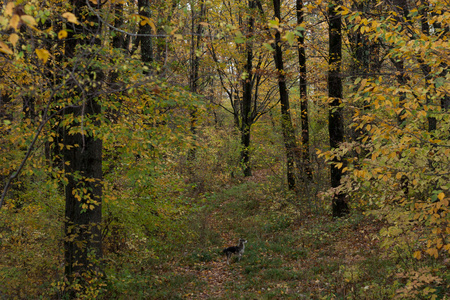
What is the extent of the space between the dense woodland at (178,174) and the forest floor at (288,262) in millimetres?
55

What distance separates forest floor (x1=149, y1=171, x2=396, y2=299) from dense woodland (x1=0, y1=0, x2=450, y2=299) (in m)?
0.06

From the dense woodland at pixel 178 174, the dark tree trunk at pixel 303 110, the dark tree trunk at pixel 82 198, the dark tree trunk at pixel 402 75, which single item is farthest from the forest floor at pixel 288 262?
the dark tree trunk at pixel 82 198

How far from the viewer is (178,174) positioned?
9.74 metres

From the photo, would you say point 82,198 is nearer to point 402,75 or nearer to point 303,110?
point 402,75

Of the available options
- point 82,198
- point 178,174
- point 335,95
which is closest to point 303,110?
A: point 335,95

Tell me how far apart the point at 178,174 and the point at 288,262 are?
4059mm

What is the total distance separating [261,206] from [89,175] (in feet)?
32.6

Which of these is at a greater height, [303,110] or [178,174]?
[303,110]

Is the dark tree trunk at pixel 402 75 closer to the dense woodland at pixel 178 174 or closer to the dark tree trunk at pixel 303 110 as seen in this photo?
the dense woodland at pixel 178 174

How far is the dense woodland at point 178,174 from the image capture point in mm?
4664

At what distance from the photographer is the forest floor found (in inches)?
278

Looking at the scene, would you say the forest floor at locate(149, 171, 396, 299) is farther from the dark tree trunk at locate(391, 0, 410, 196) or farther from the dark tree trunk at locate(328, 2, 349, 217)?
the dark tree trunk at locate(391, 0, 410, 196)

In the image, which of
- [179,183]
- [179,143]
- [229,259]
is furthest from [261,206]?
[179,143]

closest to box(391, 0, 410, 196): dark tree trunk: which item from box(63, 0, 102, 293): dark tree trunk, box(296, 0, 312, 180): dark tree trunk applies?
box(296, 0, 312, 180): dark tree trunk
